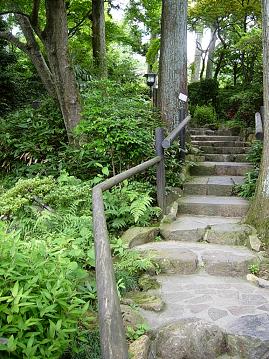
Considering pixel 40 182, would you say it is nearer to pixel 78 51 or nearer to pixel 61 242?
pixel 61 242

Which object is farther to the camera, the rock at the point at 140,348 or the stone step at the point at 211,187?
the stone step at the point at 211,187

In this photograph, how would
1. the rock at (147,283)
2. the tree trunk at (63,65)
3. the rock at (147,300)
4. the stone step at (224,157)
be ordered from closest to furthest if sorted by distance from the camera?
the rock at (147,300) → the rock at (147,283) → the tree trunk at (63,65) → the stone step at (224,157)

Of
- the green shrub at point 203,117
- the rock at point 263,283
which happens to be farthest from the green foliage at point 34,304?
the green shrub at point 203,117

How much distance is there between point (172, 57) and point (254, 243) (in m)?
4.17

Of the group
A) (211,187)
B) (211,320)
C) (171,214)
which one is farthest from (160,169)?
(211,320)

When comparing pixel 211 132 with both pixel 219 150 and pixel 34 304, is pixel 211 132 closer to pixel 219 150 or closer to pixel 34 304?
pixel 219 150

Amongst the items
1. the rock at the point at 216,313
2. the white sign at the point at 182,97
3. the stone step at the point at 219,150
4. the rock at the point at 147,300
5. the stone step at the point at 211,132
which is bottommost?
the rock at the point at 216,313

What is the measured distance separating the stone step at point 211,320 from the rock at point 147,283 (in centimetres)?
6

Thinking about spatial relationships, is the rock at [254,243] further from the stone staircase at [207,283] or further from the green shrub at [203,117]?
the green shrub at [203,117]

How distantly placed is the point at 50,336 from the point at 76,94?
5.23 meters

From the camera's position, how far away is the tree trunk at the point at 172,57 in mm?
6668

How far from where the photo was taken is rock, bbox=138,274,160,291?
3.16 m

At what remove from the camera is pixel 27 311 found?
5.91ft

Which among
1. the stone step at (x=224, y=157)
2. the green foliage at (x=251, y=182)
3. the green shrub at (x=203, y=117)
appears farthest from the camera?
the green shrub at (x=203, y=117)
